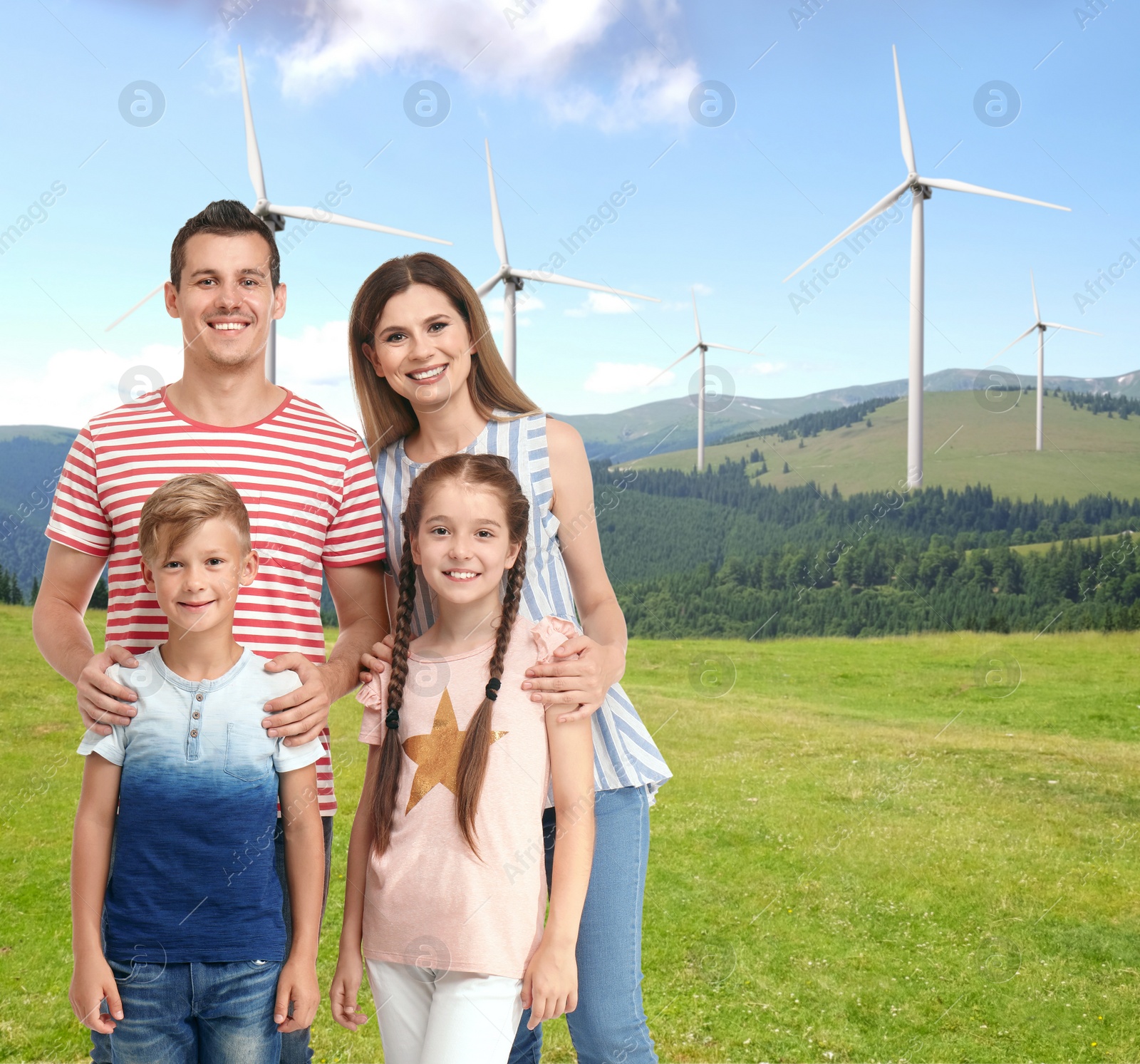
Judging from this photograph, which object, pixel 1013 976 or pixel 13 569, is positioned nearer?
pixel 1013 976

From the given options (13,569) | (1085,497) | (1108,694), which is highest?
(1085,497)

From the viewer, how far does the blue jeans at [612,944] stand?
3.51 metres

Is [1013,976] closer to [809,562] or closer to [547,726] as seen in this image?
[547,726]

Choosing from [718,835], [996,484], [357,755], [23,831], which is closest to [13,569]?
[357,755]

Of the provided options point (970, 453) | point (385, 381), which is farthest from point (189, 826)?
point (970, 453)

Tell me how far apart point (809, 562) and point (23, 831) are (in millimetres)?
66657

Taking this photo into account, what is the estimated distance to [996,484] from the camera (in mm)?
106250

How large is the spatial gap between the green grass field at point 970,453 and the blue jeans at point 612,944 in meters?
104

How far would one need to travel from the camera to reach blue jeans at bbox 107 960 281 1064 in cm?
312

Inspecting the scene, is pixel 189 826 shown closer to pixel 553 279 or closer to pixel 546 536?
pixel 546 536

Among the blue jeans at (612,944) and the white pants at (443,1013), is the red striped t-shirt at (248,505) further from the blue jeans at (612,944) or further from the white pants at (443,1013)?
the blue jeans at (612,944)

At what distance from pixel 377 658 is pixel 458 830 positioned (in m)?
0.67

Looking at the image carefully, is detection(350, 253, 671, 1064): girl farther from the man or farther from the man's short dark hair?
the man's short dark hair

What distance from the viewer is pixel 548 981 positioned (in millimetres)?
3174
